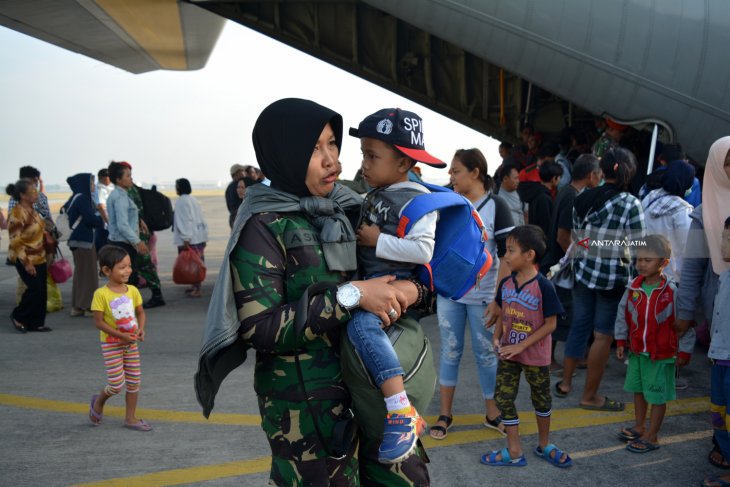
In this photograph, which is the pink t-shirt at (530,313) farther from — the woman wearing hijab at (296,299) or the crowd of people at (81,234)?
the crowd of people at (81,234)

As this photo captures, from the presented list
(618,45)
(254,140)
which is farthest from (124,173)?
(254,140)

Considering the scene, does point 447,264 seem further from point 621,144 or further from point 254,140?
point 621,144

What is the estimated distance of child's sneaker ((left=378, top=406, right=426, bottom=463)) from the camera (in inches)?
74.5

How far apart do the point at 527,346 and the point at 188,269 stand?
6218 mm

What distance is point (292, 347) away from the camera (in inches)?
75.8

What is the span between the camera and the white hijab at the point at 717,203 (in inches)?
148

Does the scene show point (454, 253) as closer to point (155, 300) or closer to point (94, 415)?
point (94, 415)

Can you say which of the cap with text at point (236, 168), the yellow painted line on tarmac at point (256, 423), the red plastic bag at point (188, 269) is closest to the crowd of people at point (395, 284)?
the yellow painted line on tarmac at point (256, 423)

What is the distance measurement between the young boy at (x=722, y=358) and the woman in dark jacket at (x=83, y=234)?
23.1 feet

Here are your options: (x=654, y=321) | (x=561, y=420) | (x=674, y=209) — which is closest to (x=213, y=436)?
(x=561, y=420)

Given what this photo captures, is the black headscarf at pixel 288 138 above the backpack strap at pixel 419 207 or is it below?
above

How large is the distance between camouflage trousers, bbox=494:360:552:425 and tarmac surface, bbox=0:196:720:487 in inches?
13.6

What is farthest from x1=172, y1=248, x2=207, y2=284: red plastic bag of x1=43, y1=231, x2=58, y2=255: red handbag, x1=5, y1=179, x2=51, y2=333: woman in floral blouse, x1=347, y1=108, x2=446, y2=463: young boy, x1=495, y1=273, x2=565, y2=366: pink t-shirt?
x1=347, y1=108, x2=446, y2=463: young boy

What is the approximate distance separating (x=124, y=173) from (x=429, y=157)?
6.60m
